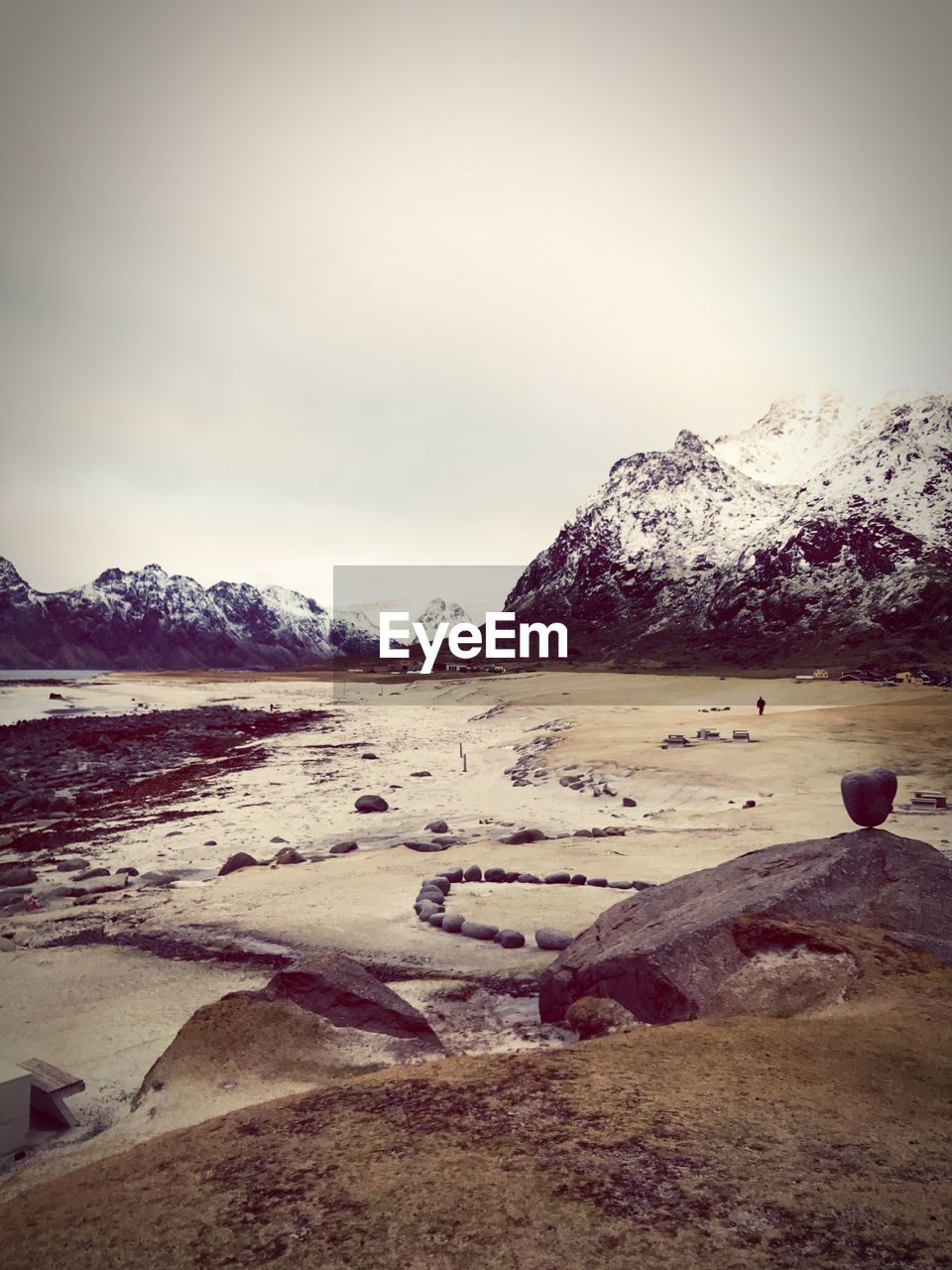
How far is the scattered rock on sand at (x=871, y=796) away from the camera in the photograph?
9812 mm

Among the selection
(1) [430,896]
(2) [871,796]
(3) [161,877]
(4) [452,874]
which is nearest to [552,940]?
(1) [430,896]

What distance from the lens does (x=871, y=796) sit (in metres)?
9.81

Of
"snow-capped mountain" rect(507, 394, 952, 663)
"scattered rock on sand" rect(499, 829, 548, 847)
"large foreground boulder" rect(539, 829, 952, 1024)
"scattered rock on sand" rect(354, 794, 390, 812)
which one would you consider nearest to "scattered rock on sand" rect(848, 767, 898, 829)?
"large foreground boulder" rect(539, 829, 952, 1024)

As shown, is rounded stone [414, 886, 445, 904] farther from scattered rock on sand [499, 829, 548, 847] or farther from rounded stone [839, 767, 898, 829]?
rounded stone [839, 767, 898, 829]

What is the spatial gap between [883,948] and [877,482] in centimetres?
18981

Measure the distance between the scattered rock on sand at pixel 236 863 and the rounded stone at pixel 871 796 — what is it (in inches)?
476

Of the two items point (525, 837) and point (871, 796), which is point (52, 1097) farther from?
point (525, 837)

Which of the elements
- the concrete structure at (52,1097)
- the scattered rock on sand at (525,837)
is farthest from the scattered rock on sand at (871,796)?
the concrete structure at (52,1097)

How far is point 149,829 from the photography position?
2088 cm

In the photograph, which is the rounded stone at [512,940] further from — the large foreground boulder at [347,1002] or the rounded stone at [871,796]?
the rounded stone at [871,796]

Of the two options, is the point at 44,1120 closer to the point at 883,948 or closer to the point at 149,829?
the point at 883,948

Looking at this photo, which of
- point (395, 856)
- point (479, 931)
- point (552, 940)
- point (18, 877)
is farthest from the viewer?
point (395, 856)

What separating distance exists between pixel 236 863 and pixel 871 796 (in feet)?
41.0

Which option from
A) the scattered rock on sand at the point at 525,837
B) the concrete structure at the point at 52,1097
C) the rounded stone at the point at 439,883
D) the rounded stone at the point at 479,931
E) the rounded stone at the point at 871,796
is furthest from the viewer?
the scattered rock on sand at the point at 525,837
